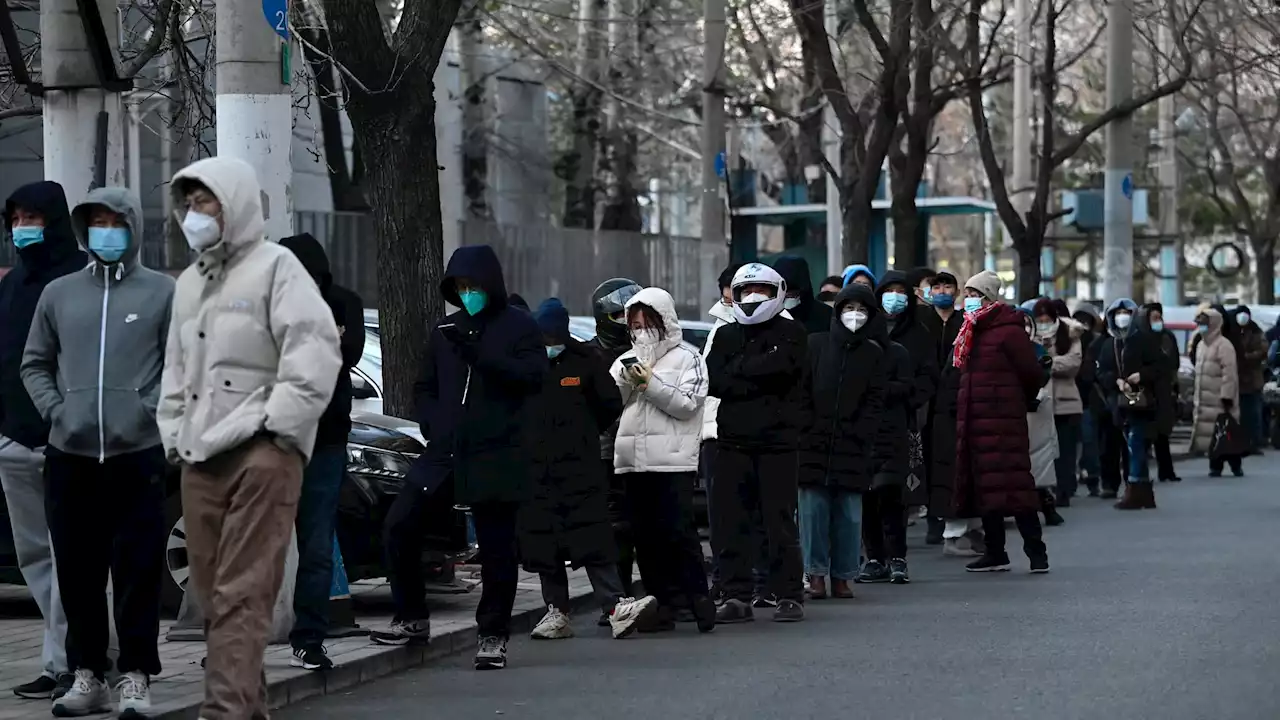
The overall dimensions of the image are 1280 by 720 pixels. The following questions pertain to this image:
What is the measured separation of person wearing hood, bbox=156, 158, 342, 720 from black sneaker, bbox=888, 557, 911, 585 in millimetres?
6920

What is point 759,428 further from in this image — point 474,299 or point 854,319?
point 474,299

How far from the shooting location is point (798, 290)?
1340cm

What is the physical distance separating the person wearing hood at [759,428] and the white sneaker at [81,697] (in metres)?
4.27

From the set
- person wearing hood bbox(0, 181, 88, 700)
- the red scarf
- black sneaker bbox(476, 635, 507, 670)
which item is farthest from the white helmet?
person wearing hood bbox(0, 181, 88, 700)

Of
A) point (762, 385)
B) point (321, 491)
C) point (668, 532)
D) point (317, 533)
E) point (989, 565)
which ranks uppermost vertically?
point (762, 385)

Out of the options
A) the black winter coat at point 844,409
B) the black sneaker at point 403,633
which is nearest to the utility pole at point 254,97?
the black sneaker at point 403,633

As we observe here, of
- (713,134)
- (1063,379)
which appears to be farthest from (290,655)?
(713,134)

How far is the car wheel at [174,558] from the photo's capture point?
36.4 feet

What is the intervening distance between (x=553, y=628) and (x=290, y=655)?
179 cm

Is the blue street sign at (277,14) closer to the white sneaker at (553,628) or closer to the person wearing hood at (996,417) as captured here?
the white sneaker at (553,628)

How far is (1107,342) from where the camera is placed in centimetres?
2259

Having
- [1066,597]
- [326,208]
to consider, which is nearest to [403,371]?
[1066,597]

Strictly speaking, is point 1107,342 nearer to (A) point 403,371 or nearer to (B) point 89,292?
(A) point 403,371

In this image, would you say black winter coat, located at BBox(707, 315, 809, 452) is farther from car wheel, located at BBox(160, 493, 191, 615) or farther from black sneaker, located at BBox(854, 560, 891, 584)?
car wheel, located at BBox(160, 493, 191, 615)
